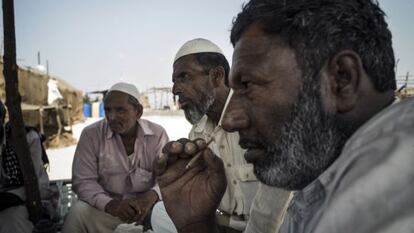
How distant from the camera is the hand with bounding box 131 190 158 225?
10.9 ft

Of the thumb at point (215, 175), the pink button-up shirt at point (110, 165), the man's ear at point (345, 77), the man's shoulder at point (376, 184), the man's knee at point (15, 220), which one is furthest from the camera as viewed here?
the pink button-up shirt at point (110, 165)

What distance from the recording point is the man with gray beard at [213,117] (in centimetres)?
252

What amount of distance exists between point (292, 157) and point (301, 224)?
0.67ft

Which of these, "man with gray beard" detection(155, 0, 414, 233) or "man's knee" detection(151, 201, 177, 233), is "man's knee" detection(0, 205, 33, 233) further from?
"man with gray beard" detection(155, 0, 414, 233)

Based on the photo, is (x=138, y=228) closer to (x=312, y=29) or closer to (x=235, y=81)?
(x=235, y=81)

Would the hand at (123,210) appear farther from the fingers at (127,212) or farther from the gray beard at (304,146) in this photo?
the gray beard at (304,146)

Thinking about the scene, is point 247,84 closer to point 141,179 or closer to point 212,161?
point 212,161

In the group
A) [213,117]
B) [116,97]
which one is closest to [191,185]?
[213,117]

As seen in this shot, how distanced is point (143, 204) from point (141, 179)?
41cm

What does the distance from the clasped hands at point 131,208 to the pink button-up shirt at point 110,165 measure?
0.74ft

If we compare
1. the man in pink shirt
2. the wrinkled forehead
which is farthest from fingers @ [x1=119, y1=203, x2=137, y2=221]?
the wrinkled forehead

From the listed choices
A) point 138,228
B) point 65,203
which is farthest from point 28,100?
point 138,228

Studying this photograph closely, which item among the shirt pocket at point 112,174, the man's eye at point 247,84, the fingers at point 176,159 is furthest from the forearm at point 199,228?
the shirt pocket at point 112,174

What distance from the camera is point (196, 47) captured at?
10.9 feet
